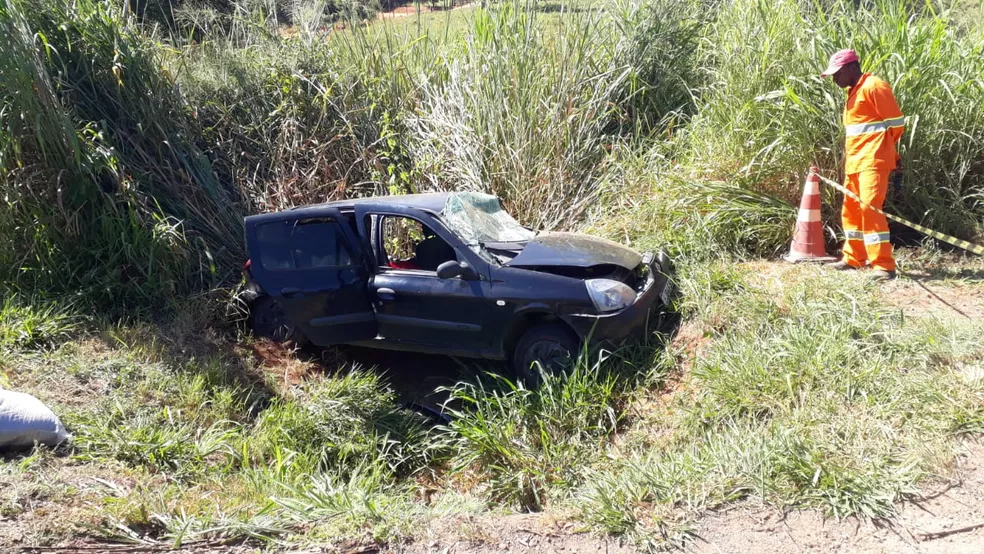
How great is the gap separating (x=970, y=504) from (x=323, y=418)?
157 inches

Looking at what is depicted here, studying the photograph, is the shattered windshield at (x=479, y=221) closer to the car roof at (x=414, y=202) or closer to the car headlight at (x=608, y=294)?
the car roof at (x=414, y=202)

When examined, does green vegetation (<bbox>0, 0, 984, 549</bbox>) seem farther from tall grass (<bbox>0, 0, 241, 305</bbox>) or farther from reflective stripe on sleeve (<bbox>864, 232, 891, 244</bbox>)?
reflective stripe on sleeve (<bbox>864, 232, 891, 244</bbox>)

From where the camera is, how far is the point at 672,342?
19.4ft

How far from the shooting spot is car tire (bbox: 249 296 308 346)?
262 inches

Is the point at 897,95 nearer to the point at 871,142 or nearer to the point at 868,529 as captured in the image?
the point at 871,142

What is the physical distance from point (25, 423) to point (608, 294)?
12.3ft

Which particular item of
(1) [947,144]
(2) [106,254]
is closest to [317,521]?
(2) [106,254]

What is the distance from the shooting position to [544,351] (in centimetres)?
577

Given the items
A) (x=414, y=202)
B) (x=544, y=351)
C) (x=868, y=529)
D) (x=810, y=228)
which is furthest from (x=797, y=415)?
(x=414, y=202)

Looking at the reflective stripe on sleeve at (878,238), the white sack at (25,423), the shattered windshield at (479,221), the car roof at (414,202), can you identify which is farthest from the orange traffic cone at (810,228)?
the white sack at (25,423)

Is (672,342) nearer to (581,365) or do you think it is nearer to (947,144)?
(581,365)

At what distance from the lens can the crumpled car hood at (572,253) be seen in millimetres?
5715

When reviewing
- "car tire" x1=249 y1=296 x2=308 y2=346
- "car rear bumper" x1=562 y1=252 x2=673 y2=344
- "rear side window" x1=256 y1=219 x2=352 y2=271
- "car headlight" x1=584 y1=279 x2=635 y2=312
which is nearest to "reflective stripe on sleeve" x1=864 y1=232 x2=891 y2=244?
"car rear bumper" x1=562 y1=252 x2=673 y2=344

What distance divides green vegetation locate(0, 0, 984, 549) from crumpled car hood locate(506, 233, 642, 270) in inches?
28.2
